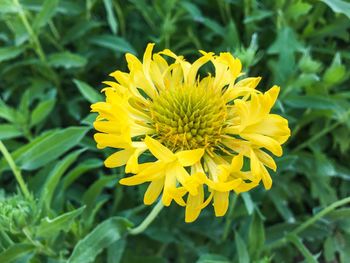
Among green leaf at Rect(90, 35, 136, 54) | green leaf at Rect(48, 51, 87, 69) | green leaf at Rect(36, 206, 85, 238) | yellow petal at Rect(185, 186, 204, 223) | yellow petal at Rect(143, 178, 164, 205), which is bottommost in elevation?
green leaf at Rect(36, 206, 85, 238)

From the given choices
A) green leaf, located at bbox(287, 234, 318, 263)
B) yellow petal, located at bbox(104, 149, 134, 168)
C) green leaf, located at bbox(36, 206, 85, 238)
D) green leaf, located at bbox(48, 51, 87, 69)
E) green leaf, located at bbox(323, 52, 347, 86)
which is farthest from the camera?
green leaf, located at bbox(48, 51, 87, 69)

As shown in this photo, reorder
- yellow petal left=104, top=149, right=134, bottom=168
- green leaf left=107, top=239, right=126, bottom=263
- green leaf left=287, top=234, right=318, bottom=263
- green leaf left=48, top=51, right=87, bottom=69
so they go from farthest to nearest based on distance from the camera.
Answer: green leaf left=48, top=51, right=87, bottom=69 < green leaf left=107, top=239, right=126, bottom=263 < green leaf left=287, top=234, right=318, bottom=263 < yellow petal left=104, top=149, right=134, bottom=168

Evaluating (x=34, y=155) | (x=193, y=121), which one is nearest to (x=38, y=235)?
(x=34, y=155)

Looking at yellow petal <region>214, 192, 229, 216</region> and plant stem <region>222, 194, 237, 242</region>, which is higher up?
yellow petal <region>214, 192, 229, 216</region>

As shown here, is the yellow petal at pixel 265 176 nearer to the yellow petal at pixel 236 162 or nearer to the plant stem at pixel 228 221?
the yellow petal at pixel 236 162

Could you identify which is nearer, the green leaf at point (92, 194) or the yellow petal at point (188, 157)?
the yellow petal at point (188, 157)

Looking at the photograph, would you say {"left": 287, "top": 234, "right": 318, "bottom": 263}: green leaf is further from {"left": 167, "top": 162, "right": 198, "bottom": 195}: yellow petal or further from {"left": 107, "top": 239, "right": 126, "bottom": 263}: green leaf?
{"left": 167, "top": 162, "right": 198, "bottom": 195}: yellow petal

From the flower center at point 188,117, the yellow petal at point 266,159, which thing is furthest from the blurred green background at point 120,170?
the yellow petal at point 266,159

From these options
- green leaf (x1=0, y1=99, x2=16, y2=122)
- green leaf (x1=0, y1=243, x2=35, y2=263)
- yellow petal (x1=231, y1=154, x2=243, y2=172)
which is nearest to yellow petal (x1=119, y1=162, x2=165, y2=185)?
yellow petal (x1=231, y1=154, x2=243, y2=172)
